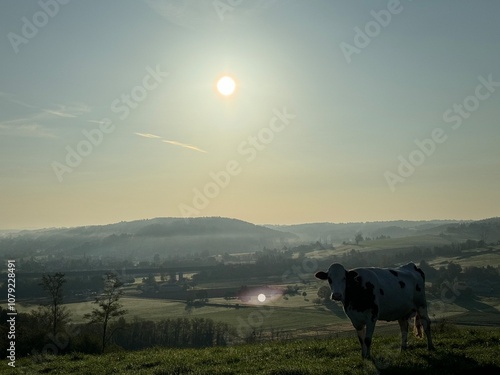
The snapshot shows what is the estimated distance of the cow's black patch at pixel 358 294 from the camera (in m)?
16.2

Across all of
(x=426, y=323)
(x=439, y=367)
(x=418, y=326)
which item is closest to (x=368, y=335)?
(x=439, y=367)

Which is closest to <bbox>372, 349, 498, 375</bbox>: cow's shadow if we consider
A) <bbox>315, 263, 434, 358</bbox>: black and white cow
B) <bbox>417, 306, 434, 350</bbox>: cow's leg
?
<bbox>315, 263, 434, 358</bbox>: black and white cow

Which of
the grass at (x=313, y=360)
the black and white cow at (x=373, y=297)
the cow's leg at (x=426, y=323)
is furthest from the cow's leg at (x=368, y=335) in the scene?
the cow's leg at (x=426, y=323)

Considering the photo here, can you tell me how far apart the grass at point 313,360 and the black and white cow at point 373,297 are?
0.89 m

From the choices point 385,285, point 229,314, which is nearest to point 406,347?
point 385,285

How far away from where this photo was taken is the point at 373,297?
1628cm

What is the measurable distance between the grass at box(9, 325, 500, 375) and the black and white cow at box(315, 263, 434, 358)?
0.89m

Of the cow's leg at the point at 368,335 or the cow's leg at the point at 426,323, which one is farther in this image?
the cow's leg at the point at 426,323

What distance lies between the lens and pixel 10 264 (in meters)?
28.6

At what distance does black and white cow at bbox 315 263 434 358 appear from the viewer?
16.1 metres

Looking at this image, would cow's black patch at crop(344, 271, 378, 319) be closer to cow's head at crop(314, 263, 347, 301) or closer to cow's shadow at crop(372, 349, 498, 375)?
cow's head at crop(314, 263, 347, 301)

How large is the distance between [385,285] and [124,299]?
149830 mm

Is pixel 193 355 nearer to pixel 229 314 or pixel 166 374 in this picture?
pixel 166 374

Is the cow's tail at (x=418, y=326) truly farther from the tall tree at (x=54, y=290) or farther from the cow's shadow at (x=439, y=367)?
the tall tree at (x=54, y=290)
